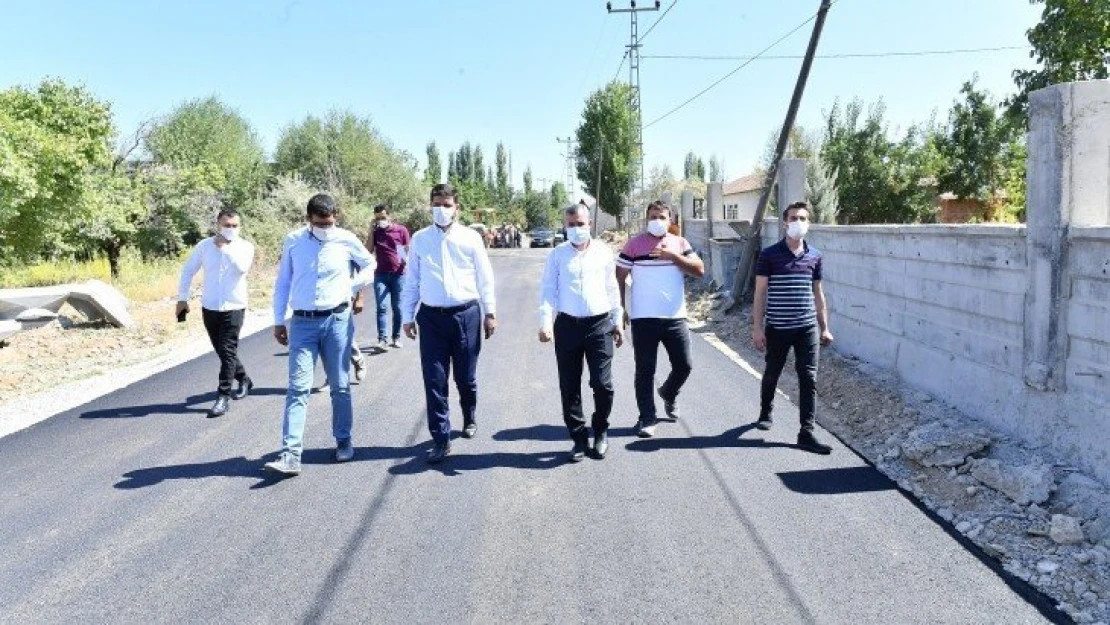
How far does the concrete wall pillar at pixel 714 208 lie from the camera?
63.5 ft

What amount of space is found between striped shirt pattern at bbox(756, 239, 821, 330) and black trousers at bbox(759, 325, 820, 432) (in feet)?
0.21

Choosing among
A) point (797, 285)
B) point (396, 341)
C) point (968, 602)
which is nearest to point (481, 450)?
point (797, 285)

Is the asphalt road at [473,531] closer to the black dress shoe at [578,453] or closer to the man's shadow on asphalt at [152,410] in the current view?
the black dress shoe at [578,453]

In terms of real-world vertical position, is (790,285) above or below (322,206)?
below

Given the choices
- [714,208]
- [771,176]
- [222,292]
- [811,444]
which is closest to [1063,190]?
[811,444]

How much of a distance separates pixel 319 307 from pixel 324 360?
0.42m

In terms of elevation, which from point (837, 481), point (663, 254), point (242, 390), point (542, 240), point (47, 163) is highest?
point (47, 163)

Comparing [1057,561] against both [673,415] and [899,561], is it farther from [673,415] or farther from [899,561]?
[673,415]

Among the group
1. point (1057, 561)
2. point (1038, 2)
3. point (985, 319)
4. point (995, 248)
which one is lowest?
point (1057, 561)

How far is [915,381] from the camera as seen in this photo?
23.2 feet

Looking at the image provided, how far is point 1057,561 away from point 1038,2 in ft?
73.0

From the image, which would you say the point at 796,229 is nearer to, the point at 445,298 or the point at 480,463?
the point at 445,298

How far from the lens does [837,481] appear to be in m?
4.92

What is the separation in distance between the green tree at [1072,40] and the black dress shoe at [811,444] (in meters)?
17.2
